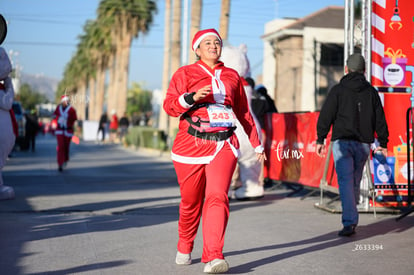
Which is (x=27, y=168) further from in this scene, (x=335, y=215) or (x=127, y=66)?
(x=127, y=66)

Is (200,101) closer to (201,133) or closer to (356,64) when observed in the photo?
(201,133)

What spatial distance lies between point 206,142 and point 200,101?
0.32 metres

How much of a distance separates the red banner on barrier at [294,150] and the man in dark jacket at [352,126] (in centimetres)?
224

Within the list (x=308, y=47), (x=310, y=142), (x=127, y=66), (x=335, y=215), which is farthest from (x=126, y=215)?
(x=127, y=66)

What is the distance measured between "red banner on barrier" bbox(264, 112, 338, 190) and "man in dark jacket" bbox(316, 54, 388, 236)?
224cm

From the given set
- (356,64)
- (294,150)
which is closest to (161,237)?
(356,64)

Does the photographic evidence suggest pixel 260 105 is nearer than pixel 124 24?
Yes

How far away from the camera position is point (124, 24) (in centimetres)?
5403

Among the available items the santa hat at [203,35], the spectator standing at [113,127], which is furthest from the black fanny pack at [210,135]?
the spectator standing at [113,127]

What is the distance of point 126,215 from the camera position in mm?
9070

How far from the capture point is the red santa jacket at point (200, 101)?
5.62 metres

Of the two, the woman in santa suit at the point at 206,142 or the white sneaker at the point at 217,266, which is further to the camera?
the woman in santa suit at the point at 206,142

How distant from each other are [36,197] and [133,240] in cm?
428

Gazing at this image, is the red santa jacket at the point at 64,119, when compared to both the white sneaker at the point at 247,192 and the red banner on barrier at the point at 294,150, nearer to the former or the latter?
the red banner on barrier at the point at 294,150
